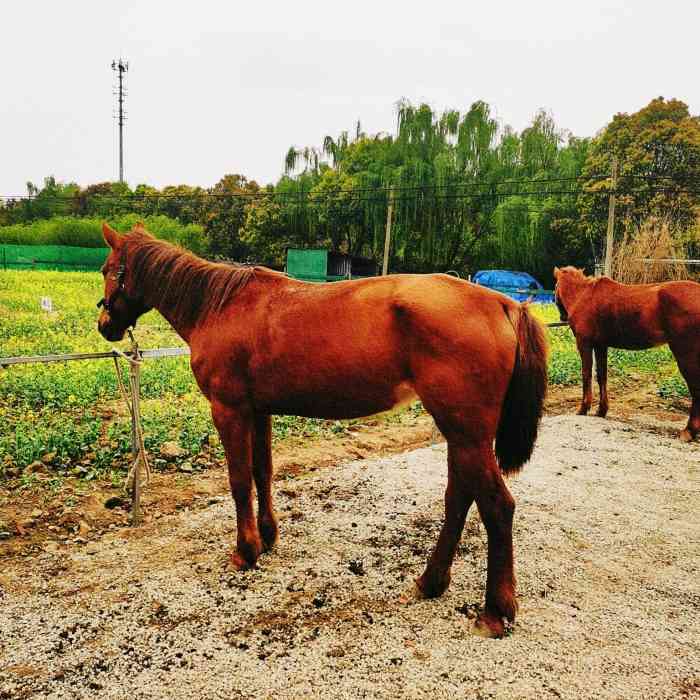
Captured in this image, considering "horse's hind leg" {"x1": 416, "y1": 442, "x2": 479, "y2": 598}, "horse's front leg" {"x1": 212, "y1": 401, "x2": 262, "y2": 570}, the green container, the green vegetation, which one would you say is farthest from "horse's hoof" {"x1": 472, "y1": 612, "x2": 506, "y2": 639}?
the green vegetation

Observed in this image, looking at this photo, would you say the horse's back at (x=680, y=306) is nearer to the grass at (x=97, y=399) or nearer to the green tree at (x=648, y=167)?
the grass at (x=97, y=399)

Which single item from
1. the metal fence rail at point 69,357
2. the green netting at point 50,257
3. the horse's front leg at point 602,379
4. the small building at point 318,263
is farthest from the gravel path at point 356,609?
the green netting at point 50,257

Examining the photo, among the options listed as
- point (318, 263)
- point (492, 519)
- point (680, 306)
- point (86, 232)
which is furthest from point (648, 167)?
point (86, 232)

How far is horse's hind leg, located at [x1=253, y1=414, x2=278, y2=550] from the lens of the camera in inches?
132

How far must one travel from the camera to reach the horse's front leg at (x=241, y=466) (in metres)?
3.05

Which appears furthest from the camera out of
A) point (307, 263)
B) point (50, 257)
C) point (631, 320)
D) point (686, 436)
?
point (50, 257)

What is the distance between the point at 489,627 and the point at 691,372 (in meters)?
5.08

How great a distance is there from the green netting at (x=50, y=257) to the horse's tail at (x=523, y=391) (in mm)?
33547

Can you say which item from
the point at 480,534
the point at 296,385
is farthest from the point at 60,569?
the point at 480,534

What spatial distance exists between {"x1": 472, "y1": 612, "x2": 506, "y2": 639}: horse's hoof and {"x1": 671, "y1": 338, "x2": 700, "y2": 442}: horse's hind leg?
463 cm

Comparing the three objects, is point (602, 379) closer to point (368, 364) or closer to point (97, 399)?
point (368, 364)

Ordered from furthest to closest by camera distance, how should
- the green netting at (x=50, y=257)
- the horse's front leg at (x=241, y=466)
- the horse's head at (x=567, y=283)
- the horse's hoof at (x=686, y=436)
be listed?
the green netting at (x=50, y=257)
the horse's head at (x=567, y=283)
the horse's hoof at (x=686, y=436)
the horse's front leg at (x=241, y=466)

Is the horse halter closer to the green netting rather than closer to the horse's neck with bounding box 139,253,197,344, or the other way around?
the horse's neck with bounding box 139,253,197,344

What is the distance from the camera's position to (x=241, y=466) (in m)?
3.09
